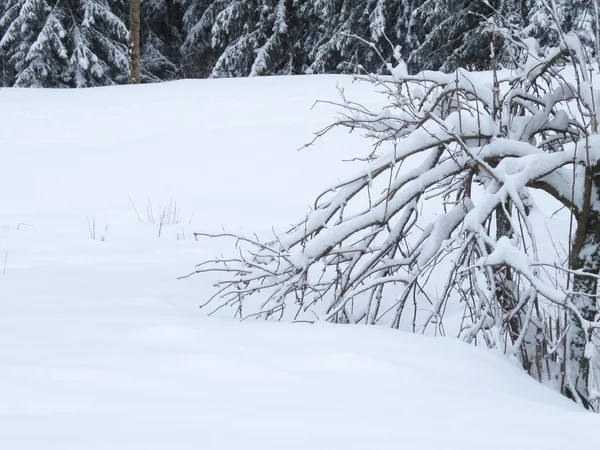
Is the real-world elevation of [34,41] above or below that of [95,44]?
below

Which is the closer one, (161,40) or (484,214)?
(484,214)

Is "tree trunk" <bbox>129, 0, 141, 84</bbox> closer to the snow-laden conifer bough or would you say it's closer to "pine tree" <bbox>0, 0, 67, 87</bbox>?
"pine tree" <bbox>0, 0, 67, 87</bbox>

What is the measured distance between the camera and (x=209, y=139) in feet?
32.3

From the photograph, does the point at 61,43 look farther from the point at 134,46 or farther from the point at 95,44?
the point at 134,46

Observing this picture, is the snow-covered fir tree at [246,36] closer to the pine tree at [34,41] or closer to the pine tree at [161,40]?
the pine tree at [34,41]

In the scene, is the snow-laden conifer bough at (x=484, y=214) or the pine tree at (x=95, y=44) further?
the pine tree at (x=95, y=44)

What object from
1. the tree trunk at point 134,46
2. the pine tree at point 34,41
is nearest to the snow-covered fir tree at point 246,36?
the pine tree at point 34,41

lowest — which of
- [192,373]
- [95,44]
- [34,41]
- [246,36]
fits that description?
[192,373]

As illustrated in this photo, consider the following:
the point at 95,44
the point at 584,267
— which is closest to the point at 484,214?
the point at 584,267

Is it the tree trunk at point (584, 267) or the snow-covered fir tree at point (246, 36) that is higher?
the snow-covered fir tree at point (246, 36)

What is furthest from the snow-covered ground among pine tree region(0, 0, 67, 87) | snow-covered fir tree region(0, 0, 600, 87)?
pine tree region(0, 0, 67, 87)

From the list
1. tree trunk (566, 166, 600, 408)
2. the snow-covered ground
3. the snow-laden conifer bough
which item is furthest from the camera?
tree trunk (566, 166, 600, 408)

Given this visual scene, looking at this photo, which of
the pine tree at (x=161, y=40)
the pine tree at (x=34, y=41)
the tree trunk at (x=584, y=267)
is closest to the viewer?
the tree trunk at (x=584, y=267)

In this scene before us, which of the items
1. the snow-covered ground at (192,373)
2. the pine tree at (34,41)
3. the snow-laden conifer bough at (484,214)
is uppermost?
the pine tree at (34,41)
